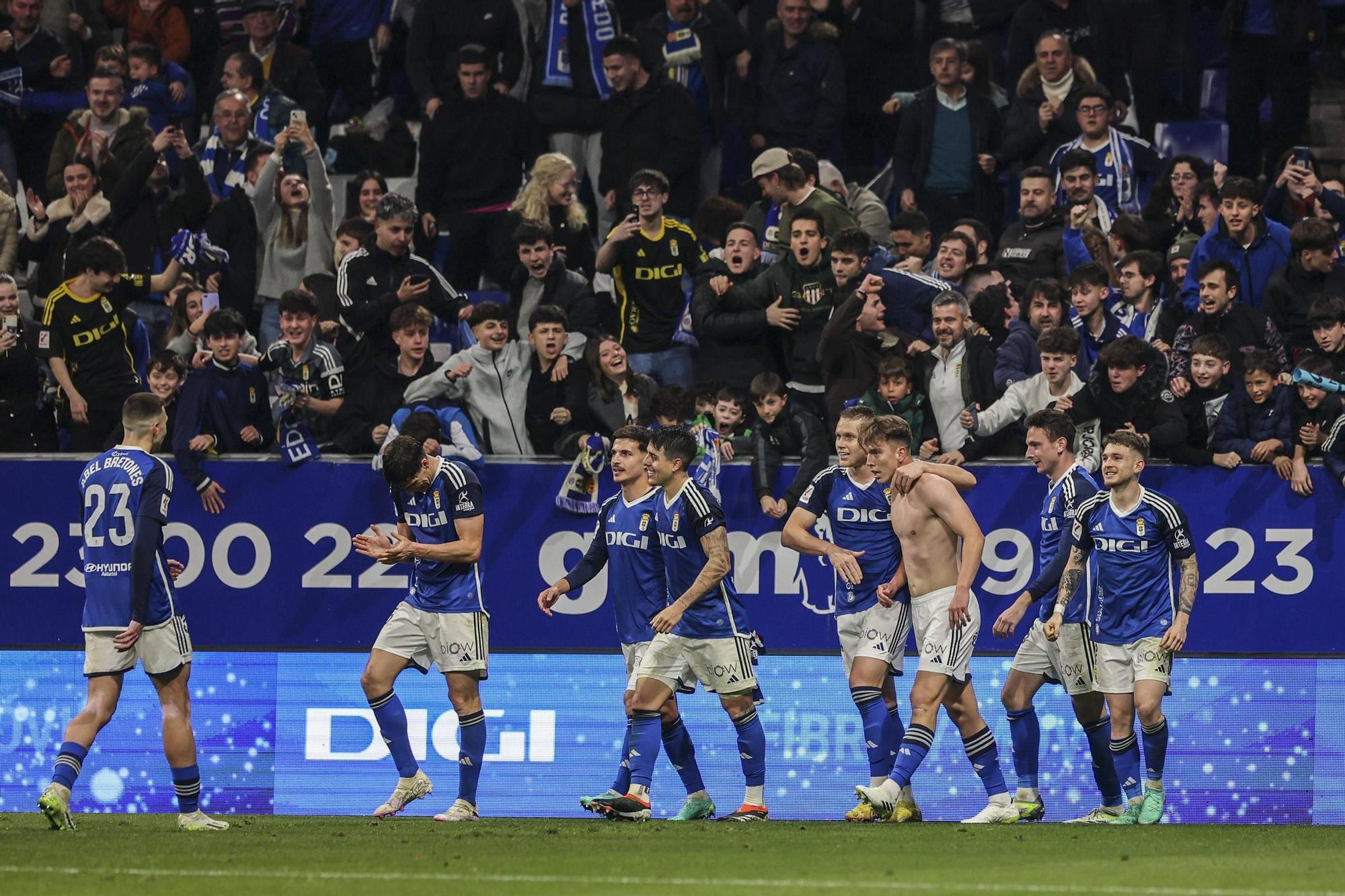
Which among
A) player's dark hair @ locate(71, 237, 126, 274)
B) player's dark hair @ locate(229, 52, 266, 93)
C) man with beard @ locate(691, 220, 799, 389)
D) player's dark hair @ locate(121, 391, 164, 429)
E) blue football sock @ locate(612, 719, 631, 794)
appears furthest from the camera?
player's dark hair @ locate(229, 52, 266, 93)

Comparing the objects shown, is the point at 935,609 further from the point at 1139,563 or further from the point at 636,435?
the point at 636,435

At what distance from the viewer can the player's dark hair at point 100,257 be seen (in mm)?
13508

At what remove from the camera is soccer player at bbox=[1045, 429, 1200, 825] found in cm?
1091

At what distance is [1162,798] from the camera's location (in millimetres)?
11164

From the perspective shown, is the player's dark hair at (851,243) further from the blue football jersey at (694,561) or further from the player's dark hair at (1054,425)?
the blue football jersey at (694,561)

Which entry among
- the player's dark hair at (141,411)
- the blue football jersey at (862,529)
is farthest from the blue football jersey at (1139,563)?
the player's dark hair at (141,411)

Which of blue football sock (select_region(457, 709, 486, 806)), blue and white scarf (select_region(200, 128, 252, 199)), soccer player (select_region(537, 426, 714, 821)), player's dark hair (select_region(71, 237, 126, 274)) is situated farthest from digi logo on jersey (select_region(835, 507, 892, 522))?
blue and white scarf (select_region(200, 128, 252, 199))

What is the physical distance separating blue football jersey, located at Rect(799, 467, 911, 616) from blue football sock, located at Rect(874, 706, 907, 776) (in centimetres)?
63

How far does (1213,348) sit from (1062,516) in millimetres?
1931

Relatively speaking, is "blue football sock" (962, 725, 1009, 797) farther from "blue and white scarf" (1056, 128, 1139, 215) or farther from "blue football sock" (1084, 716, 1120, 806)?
"blue and white scarf" (1056, 128, 1139, 215)

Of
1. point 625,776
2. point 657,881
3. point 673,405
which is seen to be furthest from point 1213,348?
point 657,881

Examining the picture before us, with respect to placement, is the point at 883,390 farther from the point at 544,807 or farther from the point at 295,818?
the point at 295,818

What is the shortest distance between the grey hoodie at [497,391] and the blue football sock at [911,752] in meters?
3.71

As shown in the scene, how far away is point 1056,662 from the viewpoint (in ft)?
37.3
